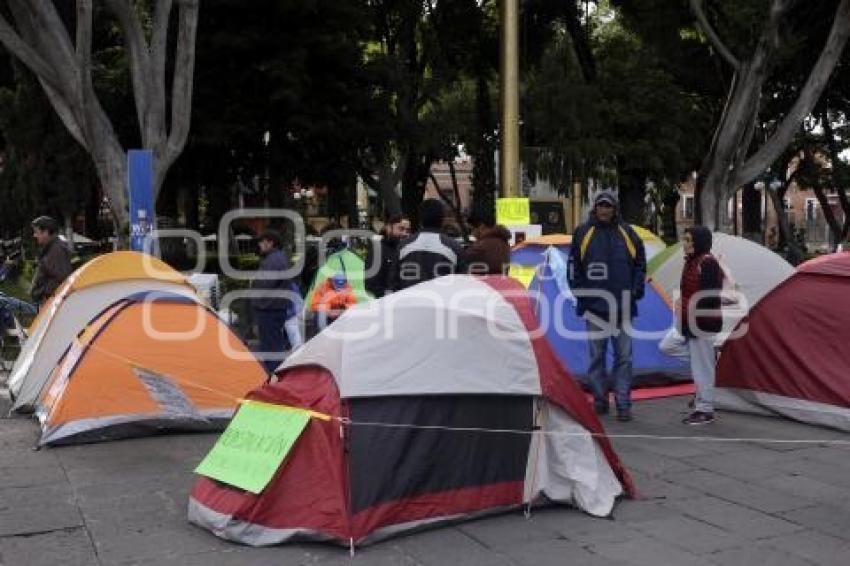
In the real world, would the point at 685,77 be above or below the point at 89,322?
above

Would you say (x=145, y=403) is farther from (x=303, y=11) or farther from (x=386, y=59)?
(x=386, y=59)

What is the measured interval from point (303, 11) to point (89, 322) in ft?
39.8

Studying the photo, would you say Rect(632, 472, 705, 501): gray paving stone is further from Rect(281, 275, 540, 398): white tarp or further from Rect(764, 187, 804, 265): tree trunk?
Rect(764, 187, 804, 265): tree trunk

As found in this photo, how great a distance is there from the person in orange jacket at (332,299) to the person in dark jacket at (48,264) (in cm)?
284

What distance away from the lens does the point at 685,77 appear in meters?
26.8

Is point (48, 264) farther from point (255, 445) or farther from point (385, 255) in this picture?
point (255, 445)

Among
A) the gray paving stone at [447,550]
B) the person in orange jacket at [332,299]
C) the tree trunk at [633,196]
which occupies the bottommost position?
the gray paving stone at [447,550]

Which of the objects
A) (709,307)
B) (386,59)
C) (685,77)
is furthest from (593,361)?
(685,77)

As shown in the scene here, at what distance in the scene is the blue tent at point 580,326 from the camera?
390 inches

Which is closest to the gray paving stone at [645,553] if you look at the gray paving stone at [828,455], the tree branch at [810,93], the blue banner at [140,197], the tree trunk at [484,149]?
the gray paving stone at [828,455]

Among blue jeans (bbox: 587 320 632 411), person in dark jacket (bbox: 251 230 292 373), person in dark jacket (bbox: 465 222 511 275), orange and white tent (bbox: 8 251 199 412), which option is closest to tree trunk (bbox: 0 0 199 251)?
orange and white tent (bbox: 8 251 199 412)

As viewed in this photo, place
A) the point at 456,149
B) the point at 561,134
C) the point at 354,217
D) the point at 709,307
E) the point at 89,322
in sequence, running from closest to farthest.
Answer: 1. the point at 709,307
2. the point at 89,322
3. the point at 561,134
4. the point at 456,149
5. the point at 354,217

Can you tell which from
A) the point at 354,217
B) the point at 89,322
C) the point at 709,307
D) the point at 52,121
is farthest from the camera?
the point at 354,217

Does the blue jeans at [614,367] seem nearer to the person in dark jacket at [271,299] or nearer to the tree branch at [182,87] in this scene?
the person in dark jacket at [271,299]
